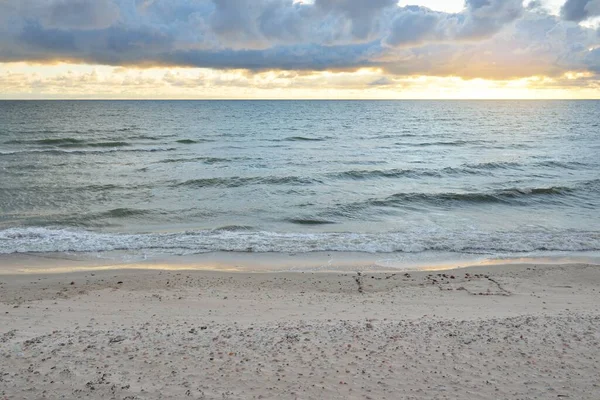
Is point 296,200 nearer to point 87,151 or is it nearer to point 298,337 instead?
point 298,337

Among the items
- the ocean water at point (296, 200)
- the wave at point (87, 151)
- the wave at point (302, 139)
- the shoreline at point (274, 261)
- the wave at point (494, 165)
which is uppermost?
the wave at point (302, 139)

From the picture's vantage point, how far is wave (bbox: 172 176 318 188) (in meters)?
24.2

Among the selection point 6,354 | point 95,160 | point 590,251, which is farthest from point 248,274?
point 95,160

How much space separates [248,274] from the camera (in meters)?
11.8

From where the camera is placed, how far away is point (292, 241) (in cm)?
1480

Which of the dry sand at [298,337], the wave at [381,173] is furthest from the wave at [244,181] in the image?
the dry sand at [298,337]

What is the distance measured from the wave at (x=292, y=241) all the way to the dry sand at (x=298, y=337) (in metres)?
2.66

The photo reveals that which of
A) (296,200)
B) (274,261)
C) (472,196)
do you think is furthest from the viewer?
(472,196)

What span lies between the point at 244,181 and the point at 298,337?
18.5 metres

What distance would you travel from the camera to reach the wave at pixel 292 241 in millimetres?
13953

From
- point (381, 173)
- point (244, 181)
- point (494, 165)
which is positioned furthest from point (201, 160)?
point (494, 165)

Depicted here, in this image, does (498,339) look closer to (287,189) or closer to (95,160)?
(287,189)

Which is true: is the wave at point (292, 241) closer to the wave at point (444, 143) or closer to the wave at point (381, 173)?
the wave at point (381, 173)

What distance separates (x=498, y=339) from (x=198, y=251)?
933 cm
